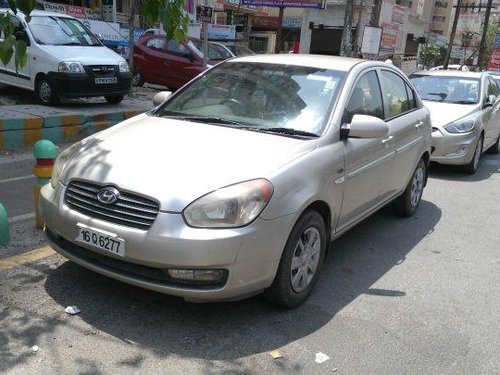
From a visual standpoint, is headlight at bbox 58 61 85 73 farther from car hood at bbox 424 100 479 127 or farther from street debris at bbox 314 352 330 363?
street debris at bbox 314 352 330 363

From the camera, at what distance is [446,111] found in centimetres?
857

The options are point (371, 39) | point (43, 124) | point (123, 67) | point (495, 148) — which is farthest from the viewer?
point (371, 39)

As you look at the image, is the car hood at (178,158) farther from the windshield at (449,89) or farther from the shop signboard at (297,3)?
the shop signboard at (297,3)

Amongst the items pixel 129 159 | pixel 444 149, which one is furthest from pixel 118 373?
pixel 444 149

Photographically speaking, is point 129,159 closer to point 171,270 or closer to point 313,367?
point 171,270

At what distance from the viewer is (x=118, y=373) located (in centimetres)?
285

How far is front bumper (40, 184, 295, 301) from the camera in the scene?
118 inches

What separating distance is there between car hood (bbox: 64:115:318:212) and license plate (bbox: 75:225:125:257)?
292mm

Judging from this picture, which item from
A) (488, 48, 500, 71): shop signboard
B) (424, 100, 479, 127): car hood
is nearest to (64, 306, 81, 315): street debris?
(424, 100, 479, 127): car hood

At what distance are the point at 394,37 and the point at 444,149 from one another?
35.8m

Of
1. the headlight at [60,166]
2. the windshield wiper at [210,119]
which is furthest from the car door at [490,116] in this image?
the headlight at [60,166]

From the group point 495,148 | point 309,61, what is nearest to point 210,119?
point 309,61

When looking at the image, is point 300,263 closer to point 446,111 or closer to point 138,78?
point 446,111

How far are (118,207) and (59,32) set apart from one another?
7.97 metres
